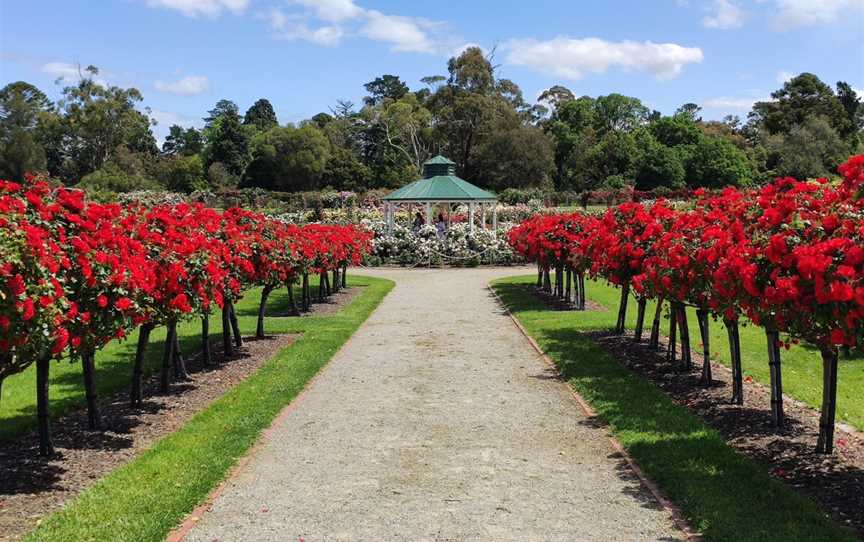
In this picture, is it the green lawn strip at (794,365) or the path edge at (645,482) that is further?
the green lawn strip at (794,365)

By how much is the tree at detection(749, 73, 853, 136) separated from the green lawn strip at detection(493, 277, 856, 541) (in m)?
80.5

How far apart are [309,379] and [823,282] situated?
266 inches

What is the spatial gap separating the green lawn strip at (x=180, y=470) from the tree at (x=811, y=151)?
218ft

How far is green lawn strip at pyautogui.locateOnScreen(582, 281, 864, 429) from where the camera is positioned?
8641 mm

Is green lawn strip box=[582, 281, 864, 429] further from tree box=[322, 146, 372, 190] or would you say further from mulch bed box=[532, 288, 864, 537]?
tree box=[322, 146, 372, 190]

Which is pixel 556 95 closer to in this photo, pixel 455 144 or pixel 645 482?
pixel 455 144

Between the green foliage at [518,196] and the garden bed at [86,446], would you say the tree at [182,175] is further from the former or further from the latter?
the garden bed at [86,446]

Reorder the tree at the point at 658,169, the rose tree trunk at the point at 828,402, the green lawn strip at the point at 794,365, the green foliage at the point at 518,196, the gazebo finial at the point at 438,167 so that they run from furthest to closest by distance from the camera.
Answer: the tree at the point at 658,169
the green foliage at the point at 518,196
the gazebo finial at the point at 438,167
the green lawn strip at the point at 794,365
the rose tree trunk at the point at 828,402

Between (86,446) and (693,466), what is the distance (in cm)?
544

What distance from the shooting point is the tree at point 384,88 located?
117 m

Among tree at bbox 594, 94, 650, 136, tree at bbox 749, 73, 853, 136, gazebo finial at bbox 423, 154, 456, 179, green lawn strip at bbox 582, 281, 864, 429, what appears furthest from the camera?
tree at bbox 594, 94, 650, 136

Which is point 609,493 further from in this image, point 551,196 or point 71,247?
point 551,196

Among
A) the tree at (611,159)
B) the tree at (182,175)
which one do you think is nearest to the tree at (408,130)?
the tree at (611,159)

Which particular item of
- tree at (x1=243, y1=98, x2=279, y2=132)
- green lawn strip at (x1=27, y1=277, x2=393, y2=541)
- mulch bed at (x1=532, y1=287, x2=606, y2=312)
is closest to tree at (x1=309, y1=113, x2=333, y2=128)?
tree at (x1=243, y1=98, x2=279, y2=132)
